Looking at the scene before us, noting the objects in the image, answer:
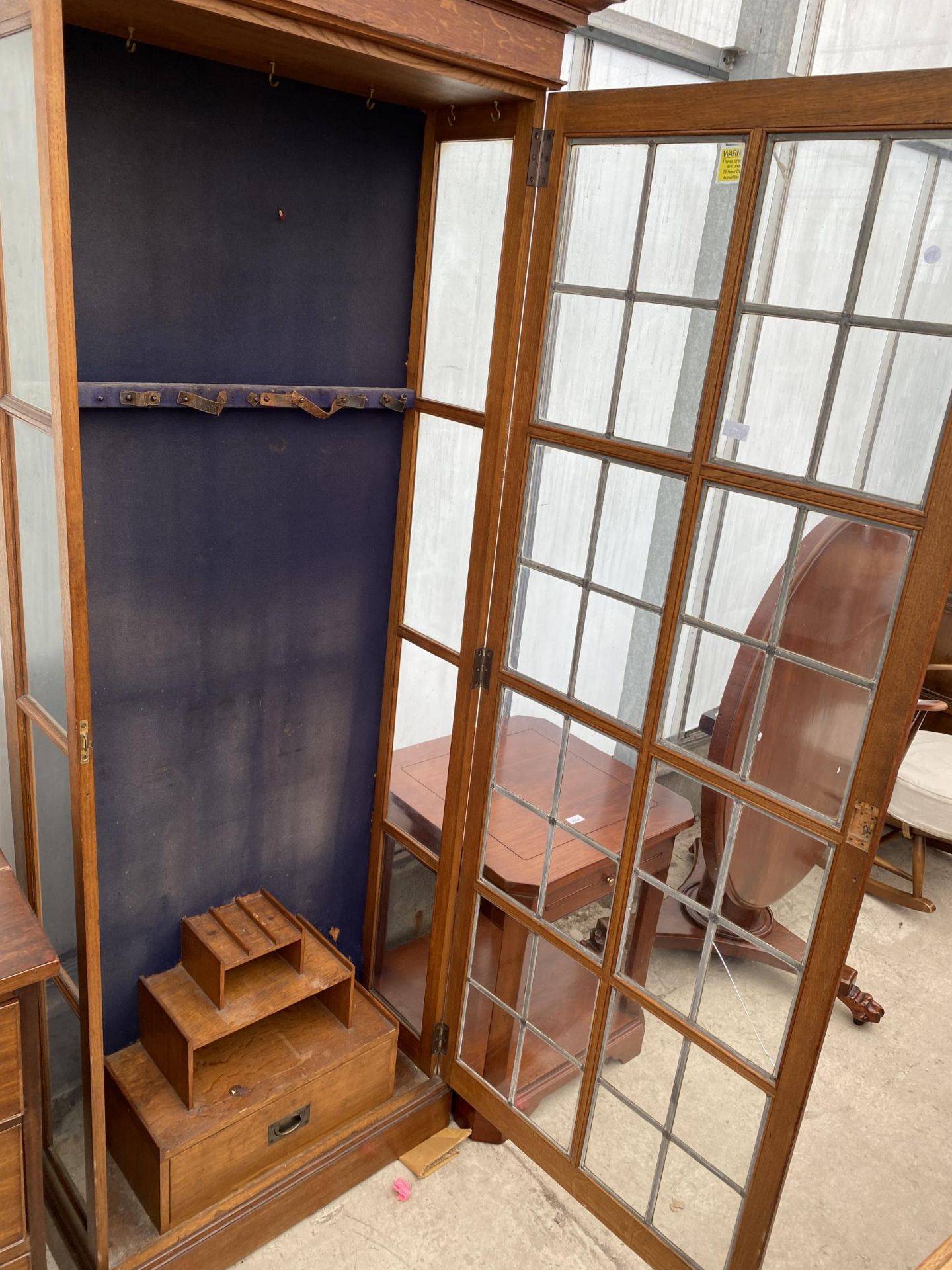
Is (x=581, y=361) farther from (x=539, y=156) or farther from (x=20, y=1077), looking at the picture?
(x=20, y=1077)

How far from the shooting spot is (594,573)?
1.97 meters

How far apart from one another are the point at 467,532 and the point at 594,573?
0.38 meters

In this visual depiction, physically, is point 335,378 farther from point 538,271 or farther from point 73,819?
point 73,819

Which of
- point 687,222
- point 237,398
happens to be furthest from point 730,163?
point 237,398

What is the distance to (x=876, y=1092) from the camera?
301cm

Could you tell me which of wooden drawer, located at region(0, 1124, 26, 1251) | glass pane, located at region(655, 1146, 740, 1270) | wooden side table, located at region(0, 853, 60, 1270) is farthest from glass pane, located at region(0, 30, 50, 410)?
glass pane, located at region(655, 1146, 740, 1270)

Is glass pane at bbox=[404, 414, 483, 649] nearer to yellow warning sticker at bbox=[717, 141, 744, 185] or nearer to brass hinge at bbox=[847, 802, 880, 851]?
yellow warning sticker at bbox=[717, 141, 744, 185]

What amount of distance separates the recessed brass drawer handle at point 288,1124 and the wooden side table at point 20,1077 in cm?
56

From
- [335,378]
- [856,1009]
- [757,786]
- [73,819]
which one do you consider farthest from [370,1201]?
[335,378]

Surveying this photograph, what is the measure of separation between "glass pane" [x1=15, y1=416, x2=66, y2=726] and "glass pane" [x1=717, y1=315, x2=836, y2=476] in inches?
44.4

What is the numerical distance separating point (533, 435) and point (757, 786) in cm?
82

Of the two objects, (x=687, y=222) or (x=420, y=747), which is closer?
(x=687, y=222)

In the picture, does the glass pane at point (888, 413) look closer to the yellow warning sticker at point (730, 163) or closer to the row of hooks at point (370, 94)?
the yellow warning sticker at point (730, 163)

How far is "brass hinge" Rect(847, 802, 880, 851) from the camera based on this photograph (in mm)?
1644
